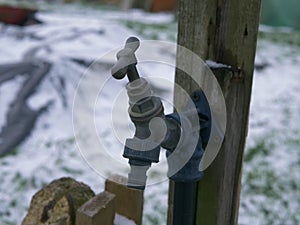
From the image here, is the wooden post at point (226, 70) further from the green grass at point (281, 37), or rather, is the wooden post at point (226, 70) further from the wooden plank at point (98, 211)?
the green grass at point (281, 37)

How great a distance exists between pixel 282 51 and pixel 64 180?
5.41 m

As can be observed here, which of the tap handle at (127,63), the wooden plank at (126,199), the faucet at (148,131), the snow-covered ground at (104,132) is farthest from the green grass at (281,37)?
the tap handle at (127,63)

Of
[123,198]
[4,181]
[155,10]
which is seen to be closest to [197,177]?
[123,198]

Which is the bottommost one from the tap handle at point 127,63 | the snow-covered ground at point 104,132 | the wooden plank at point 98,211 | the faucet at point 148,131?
the snow-covered ground at point 104,132

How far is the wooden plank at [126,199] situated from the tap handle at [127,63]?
1.57 feet

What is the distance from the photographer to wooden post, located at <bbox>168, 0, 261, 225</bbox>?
1031 millimetres

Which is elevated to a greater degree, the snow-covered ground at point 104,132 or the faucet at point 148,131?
the faucet at point 148,131

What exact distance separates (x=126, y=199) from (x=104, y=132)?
230 cm

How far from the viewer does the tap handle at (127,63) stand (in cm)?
83

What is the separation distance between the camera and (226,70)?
105 cm

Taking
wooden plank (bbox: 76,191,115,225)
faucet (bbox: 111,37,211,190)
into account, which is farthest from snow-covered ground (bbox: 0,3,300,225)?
wooden plank (bbox: 76,191,115,225)

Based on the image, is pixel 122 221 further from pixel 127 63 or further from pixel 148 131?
pixel 127 63

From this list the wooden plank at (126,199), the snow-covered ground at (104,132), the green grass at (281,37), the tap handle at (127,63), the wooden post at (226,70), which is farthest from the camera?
the green grass at (281,37)

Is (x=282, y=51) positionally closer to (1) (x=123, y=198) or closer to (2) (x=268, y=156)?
(2) (x=268, y=156)
